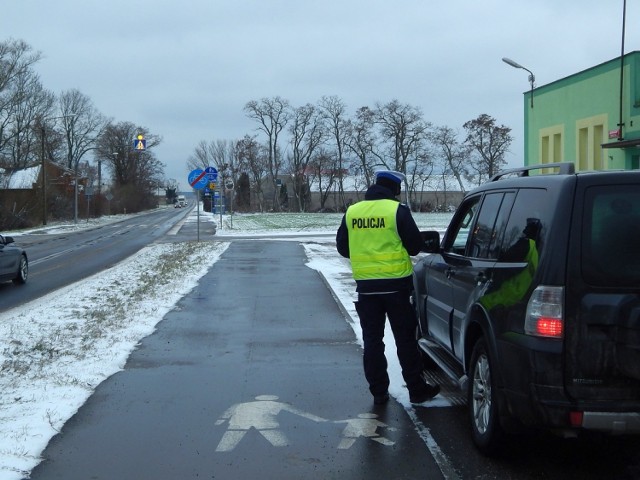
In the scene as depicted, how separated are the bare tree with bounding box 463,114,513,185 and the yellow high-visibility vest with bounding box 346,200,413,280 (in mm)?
75055

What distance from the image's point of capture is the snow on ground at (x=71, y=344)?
5.72 metres

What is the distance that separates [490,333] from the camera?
4.79 meters

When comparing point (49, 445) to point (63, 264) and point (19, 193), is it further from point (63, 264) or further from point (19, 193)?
point (19, 193)

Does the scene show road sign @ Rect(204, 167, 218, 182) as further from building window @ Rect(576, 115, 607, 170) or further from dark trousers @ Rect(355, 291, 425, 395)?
dark trousers @ Rect(355, 291, 425, 395)

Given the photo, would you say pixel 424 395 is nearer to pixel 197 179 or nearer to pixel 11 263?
pixel 11 263

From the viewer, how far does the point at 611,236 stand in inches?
171

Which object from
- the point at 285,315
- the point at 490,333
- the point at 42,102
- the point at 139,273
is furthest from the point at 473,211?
the point at 42,102

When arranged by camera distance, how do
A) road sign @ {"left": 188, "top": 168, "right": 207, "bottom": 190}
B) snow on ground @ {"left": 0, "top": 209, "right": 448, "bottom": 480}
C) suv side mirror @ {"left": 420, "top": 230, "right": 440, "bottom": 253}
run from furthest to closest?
road sign @ {"left": 188, "top": 168, "right": 207, "bottom": 190}, suv side mirror @ {"left": 420, "top": 230, "right": 440, "bottom": 253}, snow on ground @ {"left": 0, "top": 209, "right": 448, "bottom": 480}

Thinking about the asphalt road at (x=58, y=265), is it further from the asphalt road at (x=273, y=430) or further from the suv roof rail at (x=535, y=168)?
the suv roof rail at (x=535, y=168)

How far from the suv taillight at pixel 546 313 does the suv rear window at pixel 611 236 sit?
8.0 inches

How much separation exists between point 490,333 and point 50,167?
250ft

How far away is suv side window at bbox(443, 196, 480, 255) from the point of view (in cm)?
616

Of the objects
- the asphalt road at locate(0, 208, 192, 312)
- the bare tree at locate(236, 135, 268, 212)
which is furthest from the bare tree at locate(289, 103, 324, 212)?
the asphalt road at locate(0, 208, 192, 312)

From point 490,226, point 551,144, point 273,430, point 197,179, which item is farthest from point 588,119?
point 273,430
